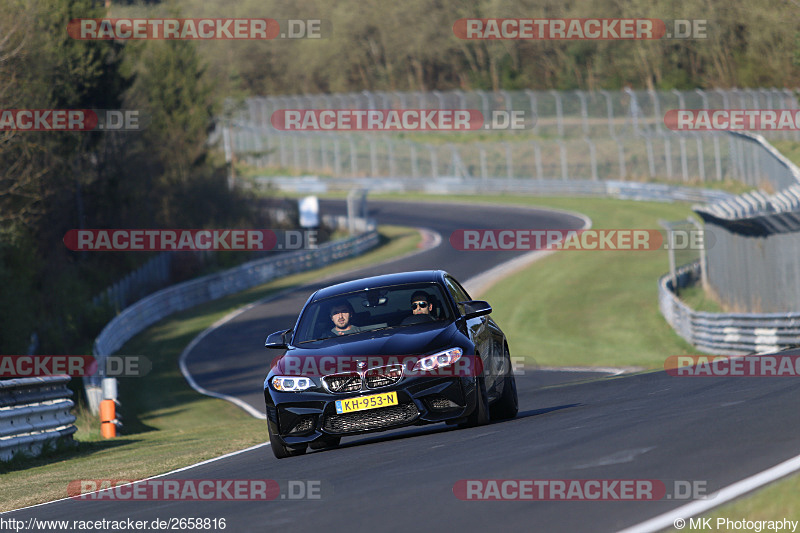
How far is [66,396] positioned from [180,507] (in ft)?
26.6

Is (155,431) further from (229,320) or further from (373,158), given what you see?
(373,158)

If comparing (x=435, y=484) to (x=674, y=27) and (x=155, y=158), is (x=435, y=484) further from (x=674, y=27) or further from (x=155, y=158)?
(x=674, y=27)

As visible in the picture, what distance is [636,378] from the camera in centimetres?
1575

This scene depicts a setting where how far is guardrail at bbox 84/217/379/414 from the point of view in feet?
97.2

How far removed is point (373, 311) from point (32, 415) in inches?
229

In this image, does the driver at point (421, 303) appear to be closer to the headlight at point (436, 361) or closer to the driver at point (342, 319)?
the driver at point (342, 319)

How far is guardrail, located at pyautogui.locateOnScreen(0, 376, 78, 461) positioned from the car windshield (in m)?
4.93

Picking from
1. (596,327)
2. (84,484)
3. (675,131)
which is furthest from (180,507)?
(675,131)

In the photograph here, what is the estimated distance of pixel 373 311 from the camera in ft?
36.7

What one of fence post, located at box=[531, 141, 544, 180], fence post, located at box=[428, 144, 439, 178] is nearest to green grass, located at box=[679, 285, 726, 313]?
fence post, located at box=[531, 141, 544, 180]

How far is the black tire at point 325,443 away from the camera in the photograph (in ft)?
34.4

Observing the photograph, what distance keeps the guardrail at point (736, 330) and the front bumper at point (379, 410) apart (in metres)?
12.5

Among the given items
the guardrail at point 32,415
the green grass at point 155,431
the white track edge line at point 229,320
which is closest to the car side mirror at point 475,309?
the green grass at point 155,431

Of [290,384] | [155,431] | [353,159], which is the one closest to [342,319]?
[290,384]
